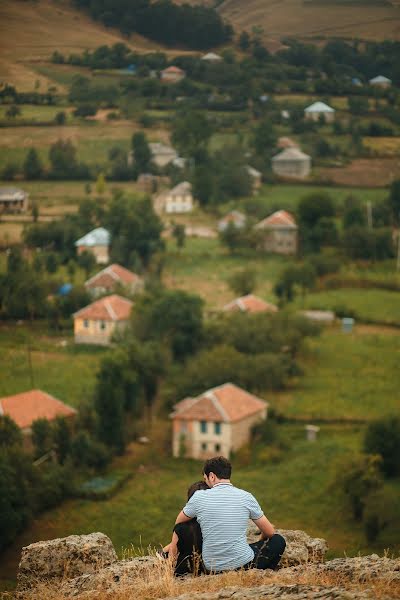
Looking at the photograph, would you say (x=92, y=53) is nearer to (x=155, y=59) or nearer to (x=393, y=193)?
(x=155, y=59)

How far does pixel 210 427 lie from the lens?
28.6 metres

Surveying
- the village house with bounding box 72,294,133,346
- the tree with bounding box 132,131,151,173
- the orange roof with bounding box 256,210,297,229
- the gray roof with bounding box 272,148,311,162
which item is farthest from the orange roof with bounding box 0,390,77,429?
the gray roof with bounding box 272,148,311,162

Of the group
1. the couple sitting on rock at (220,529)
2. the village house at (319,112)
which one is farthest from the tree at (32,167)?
the couple sitting on rock at (220,529)

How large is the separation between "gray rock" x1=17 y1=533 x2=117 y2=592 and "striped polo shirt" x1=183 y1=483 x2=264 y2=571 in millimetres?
1120

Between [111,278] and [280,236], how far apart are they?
33.1 ft

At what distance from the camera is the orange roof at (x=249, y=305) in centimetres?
3968

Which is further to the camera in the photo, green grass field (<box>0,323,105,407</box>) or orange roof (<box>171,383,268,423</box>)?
green grass field (<box>0,323,105,407</box>)

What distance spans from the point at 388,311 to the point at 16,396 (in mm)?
15085

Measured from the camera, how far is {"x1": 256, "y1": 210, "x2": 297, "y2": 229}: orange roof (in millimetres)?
51406

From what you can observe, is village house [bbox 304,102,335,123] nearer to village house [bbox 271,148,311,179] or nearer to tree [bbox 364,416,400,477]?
village house [bbox 271,148,311,179]

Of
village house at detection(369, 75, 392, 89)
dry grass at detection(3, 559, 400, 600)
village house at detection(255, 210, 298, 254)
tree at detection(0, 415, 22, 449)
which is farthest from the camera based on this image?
village house at detection(369, 75, 392, 89)

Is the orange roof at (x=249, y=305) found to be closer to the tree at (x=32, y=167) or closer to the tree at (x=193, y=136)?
the tree at (x=32, y=167)

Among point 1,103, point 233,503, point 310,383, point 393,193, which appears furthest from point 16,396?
point 1,103

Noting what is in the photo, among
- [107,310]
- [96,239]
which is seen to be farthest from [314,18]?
[107,310]
